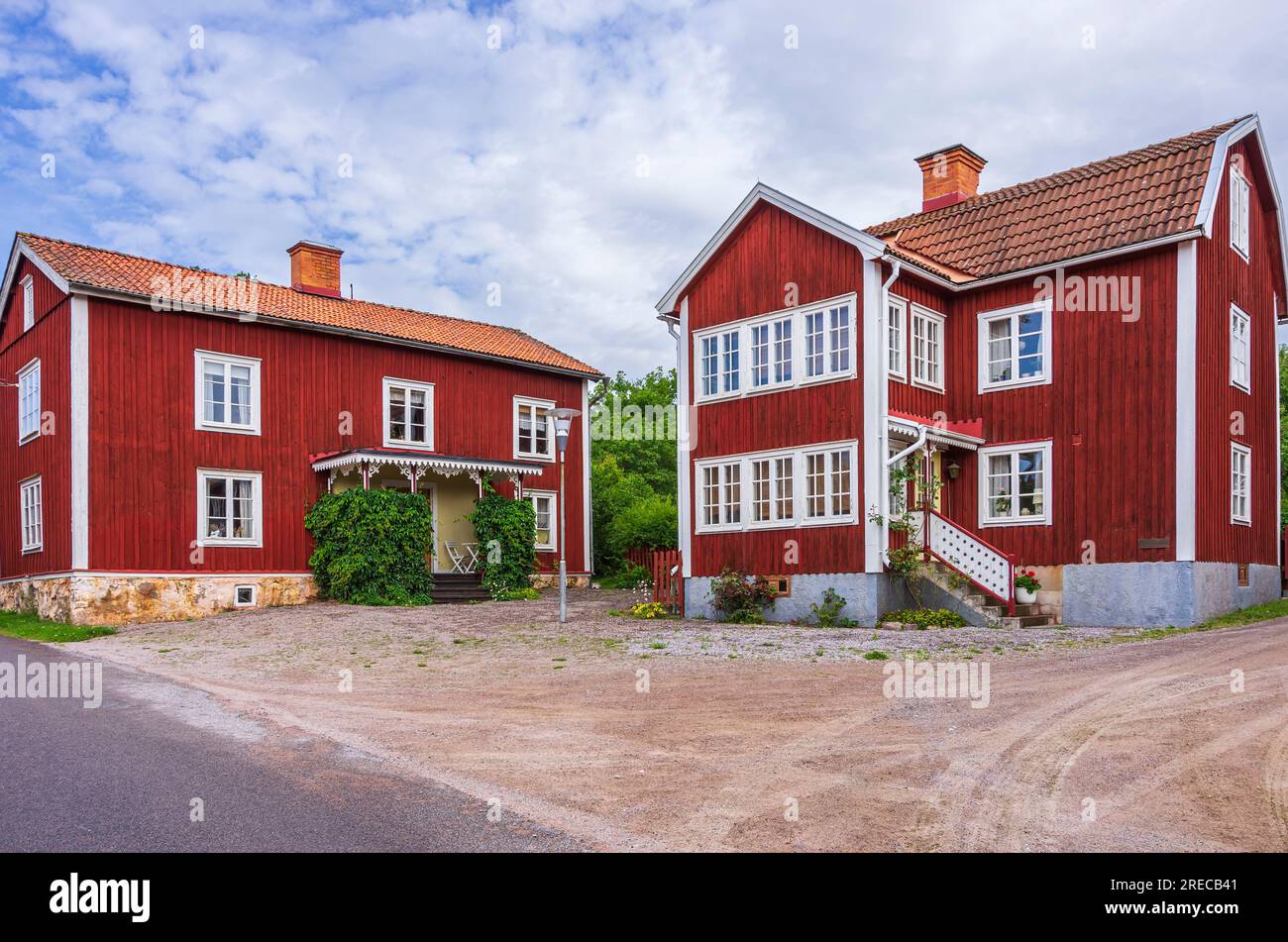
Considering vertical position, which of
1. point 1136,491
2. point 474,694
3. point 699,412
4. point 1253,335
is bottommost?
point 474,694

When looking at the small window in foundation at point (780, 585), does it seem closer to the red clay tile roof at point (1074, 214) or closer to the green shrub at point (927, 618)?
the green shrub at point (927, 618)

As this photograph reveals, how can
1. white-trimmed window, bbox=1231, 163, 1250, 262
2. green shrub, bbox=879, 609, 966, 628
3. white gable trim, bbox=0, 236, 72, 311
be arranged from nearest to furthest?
green shrub, bbox=879, 609, 966, 628 < white-trimmed window, bbox=1231, 163, 1250, 262 < white gable trim, bbox=0, 236, 72, 311

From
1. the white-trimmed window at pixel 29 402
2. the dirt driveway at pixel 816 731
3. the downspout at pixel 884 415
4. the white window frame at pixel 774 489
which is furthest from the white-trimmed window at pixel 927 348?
the white-trimmed window at pixel 29 402

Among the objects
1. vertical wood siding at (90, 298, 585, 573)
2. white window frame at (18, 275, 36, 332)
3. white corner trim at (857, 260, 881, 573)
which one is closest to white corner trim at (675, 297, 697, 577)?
white corner trim at (857, 260, 881, 573)

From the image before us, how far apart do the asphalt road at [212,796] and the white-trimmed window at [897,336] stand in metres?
13.1

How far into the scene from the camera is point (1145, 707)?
376 inches

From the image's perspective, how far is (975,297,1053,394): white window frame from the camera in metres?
19.6

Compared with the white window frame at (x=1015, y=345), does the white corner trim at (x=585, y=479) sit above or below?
below

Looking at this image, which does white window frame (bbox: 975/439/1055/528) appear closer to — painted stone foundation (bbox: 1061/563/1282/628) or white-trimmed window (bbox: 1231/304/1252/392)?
painted stone foundation (bbox: 1061/563/1282/628)

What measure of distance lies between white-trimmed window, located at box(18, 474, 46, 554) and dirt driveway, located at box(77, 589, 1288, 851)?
8.28 m

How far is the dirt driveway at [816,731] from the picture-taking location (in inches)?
250

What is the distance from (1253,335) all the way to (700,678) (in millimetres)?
14637
